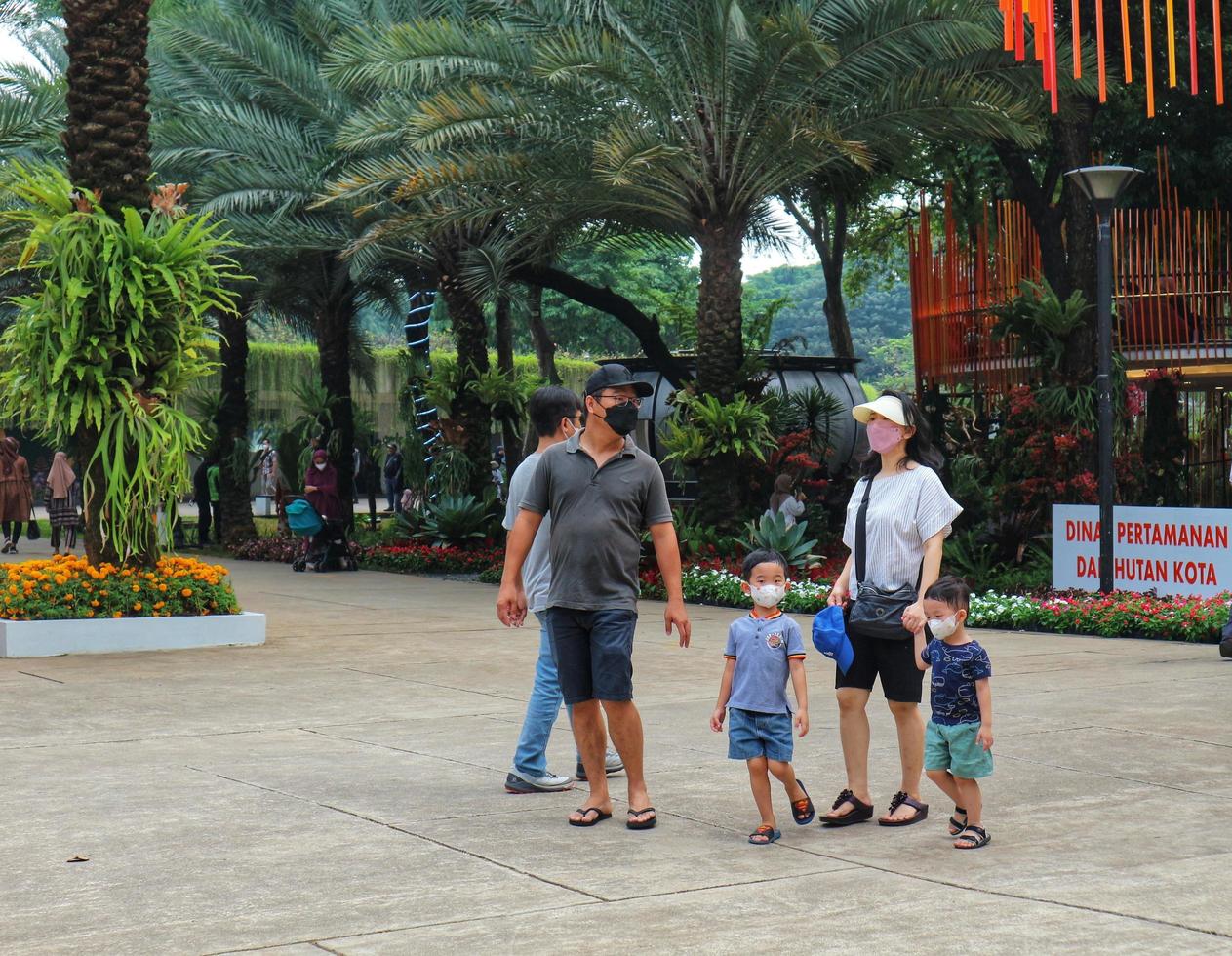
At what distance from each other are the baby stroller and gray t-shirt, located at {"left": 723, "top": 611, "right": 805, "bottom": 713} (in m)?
14.7

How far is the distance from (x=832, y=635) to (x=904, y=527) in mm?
507

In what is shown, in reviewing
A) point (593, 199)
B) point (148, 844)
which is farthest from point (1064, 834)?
point (593, 199)

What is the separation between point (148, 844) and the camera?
5.71 metres

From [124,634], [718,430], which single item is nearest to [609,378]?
[124,634]

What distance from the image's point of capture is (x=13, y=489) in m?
22.8

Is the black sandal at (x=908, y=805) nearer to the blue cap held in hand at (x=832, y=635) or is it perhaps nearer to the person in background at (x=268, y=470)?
the blue cap held in hand at (x=832, y=635)

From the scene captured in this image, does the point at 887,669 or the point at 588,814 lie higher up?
the point at 887,669

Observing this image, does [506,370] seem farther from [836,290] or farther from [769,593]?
[769,593]

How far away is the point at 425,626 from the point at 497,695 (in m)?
4.20

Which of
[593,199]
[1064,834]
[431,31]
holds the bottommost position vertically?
[1064,834]

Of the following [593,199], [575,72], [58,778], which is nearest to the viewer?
[58,778]

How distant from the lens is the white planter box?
11453 mm

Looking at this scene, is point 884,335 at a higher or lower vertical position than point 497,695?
higher

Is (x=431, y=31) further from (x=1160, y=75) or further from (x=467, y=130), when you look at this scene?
(x=1160, y=75)
